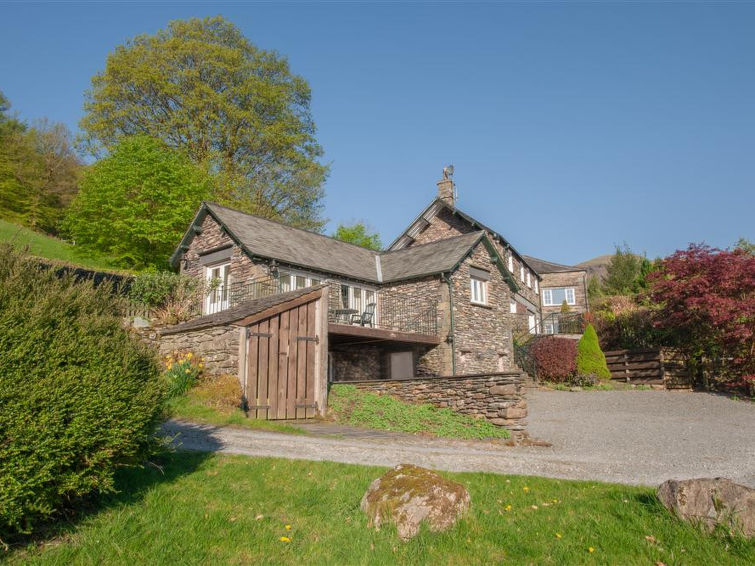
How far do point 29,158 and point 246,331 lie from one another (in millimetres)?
39099

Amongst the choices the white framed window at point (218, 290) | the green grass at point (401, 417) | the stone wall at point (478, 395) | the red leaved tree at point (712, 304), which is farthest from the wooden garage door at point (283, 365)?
the red leaved tree at point (712, 304)

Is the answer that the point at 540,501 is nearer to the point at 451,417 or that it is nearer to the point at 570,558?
the point at 570,558

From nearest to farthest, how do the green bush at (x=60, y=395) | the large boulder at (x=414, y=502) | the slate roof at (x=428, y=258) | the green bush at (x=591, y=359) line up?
the green bush at (x=60, y=395), the large boulder at (x=414, y=502), the green bush at (x=591, y=359), the slate roof at (x=428, y=258)

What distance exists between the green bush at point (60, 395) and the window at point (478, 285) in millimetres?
19153

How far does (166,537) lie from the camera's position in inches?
173

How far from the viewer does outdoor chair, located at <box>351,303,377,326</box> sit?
2036 centimetres

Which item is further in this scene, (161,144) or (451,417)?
(161,144)

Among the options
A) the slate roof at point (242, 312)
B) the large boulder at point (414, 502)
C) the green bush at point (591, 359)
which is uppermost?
the slate roof at point (242, 312)

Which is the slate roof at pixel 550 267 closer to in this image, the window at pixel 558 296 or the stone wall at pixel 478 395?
the window at pixel 558 296

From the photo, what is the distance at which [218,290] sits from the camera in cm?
2083

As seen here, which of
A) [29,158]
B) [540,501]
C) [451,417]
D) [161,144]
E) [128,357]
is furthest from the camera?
[29,158]

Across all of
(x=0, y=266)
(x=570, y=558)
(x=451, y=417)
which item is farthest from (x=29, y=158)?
(x=570, y=558)

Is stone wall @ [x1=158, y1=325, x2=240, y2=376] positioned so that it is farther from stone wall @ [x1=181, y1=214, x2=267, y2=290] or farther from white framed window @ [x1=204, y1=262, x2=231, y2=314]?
white framed window @ [x1=204, y1=262, x2=231, y2=314]

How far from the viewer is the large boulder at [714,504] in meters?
4.66
